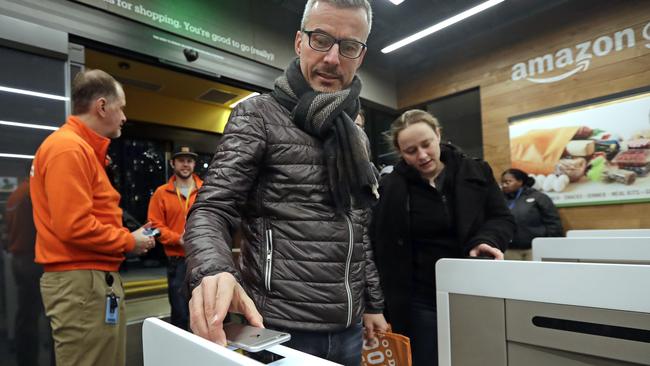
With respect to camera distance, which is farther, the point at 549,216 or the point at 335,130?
the point at 549,216

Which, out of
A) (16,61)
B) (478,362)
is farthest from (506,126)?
(16,61)

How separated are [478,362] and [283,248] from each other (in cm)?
50

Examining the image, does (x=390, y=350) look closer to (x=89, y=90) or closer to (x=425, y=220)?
(x=425, y=220)

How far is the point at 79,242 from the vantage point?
4.88 ft

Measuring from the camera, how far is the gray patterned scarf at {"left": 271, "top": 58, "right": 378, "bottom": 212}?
0.88 meters

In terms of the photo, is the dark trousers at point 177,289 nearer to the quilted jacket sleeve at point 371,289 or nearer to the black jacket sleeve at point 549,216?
the quilted jacket sleeve at point 371,289

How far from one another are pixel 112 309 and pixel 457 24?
434cm

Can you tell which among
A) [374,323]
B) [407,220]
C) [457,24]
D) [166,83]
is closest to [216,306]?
[374,323]

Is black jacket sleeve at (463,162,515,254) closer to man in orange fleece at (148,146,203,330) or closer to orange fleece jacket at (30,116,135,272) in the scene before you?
orange fleece jacket at (30,116,135,272)

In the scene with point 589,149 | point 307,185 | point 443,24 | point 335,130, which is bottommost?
point 307,185

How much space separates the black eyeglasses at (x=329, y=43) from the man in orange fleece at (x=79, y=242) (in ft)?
3.85

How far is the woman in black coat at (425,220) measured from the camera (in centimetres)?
147

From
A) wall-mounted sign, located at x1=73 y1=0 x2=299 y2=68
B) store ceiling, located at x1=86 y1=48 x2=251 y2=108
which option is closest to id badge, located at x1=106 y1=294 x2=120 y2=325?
wall-mounted sign, located at x1=73 y1=0 x2=299 y2=68

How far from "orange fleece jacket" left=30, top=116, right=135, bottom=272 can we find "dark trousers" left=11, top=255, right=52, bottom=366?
70 centimetres
